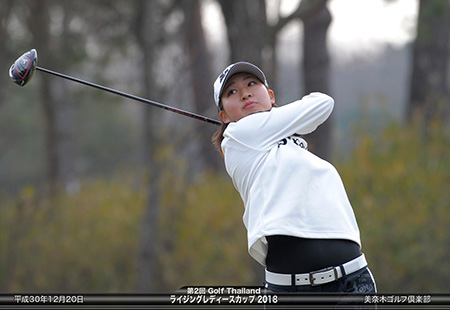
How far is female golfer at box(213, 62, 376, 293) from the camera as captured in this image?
8.38ft

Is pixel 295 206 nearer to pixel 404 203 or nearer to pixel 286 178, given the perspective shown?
pixel 286 178

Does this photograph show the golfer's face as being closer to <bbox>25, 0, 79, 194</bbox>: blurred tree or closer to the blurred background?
Answer: the blurred background

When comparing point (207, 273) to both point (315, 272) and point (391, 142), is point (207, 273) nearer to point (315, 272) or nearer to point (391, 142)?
point (391, 142)

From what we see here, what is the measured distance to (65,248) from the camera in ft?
26.2

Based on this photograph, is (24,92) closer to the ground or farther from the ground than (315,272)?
farther from the ground

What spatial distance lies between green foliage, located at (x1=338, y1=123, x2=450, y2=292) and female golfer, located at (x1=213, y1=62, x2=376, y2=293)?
4.26 metres

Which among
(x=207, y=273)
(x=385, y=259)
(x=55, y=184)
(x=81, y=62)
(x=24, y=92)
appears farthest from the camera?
(x=24, y=92)

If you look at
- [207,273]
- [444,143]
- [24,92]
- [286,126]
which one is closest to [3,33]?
[207,273]

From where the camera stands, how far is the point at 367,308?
2.61m

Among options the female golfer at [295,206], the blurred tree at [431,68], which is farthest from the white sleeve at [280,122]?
the blurred tree at [431,68]

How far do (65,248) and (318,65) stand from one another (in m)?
3.62

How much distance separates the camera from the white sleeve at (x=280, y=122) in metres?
2.65

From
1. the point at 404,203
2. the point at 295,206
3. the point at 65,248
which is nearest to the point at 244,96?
the point at 295,206

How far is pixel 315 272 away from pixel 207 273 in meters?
4.80
